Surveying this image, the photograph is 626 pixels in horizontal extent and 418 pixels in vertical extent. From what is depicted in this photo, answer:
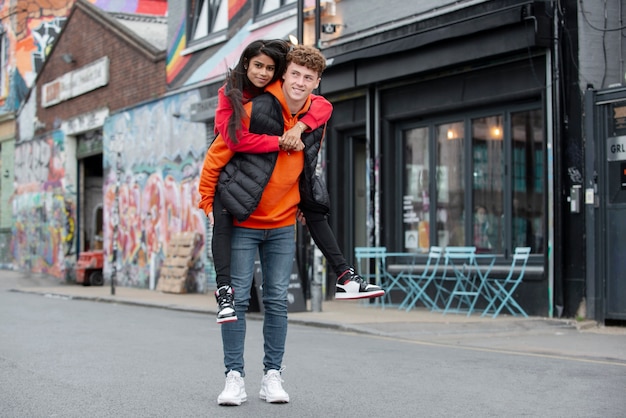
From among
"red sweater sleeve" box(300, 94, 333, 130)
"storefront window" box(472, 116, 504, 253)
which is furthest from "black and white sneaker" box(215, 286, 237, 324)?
"storefront window" box(472, 116, 504, 253)

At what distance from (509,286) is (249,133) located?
346 inches

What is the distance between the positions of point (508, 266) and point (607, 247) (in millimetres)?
1963

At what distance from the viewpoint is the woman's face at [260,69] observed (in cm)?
522

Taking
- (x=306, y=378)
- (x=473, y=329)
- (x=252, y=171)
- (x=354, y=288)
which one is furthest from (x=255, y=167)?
(x=473, y=329)

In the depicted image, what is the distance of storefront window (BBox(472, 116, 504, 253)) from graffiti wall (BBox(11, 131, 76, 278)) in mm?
16516

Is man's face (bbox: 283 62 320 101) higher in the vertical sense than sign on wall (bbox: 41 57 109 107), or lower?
lower

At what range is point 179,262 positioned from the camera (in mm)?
20328

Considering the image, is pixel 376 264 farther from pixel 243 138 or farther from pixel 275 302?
pixel 243 138

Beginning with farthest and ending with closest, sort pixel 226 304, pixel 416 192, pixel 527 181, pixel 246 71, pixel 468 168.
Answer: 1. pixel 416 192
2. pixel 468 168
3. pixel 527 181
4. pixel 246 71
5. pixel 226 304

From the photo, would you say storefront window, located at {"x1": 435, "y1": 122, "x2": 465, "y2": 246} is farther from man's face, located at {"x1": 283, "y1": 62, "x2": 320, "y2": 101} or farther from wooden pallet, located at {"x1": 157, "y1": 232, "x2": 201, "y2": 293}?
man's face, located at {"x1": 283, "y1": 62, "x2": 320, "y2": 101}

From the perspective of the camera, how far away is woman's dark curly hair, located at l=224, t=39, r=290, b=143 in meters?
5.09

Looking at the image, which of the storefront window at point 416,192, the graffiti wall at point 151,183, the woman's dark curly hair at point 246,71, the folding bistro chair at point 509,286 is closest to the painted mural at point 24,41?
the graffiti wall at point 151,183

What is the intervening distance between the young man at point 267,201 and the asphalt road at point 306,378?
0.32 metres

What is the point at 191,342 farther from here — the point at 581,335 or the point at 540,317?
the point at 540,317
